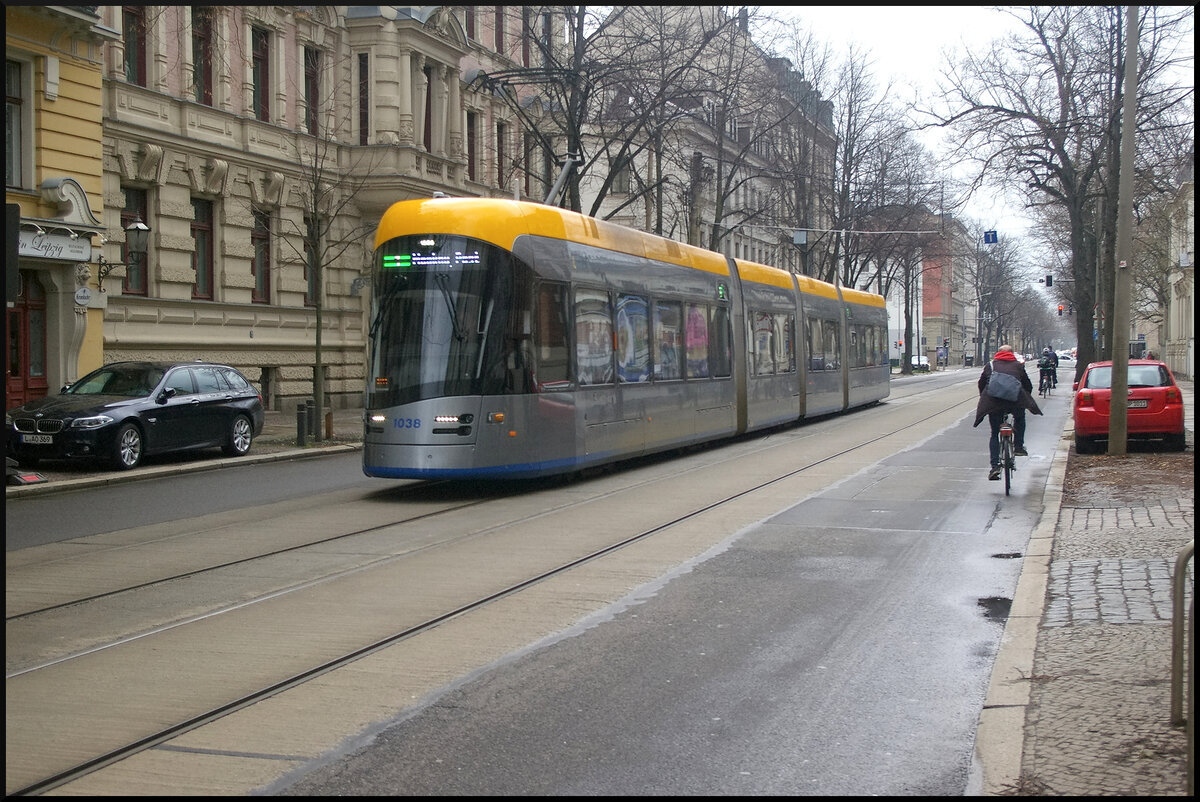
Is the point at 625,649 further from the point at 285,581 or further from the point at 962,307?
the point at 962,307

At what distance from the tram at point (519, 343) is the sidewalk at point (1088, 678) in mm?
5992

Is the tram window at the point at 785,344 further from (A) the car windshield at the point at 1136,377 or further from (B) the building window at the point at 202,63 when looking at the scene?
(B) the building window at the point at 202,63

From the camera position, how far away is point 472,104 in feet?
125

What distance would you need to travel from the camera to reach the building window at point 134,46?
26.0 meters

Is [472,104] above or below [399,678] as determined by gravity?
above

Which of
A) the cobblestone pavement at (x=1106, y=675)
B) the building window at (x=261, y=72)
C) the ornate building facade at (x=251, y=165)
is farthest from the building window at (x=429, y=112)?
the cobblestone pavement at (x=1106, y=675)

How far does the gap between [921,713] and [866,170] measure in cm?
5347

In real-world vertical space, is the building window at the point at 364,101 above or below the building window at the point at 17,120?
above

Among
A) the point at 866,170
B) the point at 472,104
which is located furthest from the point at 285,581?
the point at 866,170

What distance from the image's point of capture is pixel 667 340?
18.3 metres

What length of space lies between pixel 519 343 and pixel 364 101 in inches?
855

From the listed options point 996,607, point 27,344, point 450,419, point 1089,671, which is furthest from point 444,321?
point 27,344

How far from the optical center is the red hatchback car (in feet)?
65.2

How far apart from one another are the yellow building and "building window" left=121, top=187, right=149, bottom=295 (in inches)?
68.4
